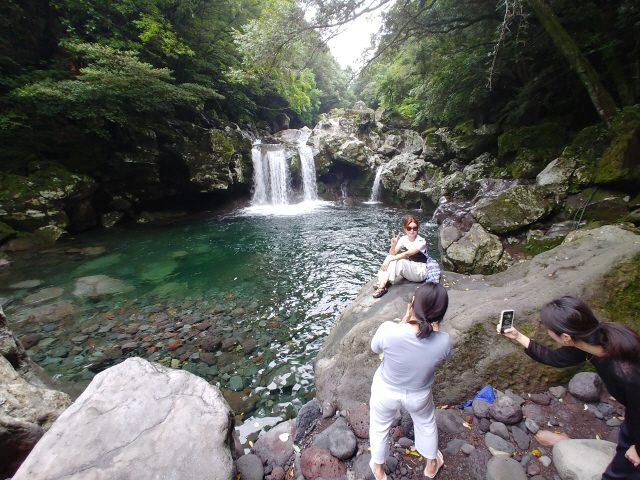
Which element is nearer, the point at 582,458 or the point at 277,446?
the point at 582,458

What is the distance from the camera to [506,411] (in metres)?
2.58

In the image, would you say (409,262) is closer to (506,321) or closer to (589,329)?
(506,321)

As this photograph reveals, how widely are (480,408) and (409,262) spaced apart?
2.43 m

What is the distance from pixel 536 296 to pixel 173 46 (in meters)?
19.3

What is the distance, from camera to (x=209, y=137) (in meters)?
16.4

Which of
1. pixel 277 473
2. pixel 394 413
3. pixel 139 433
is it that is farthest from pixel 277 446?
pixel 394 413

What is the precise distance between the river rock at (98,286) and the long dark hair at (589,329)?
945 cm

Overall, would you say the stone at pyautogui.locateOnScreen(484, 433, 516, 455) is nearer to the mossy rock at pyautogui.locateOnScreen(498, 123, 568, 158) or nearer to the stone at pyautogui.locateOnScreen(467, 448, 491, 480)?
the stone at pyautogui.locateOnScreen(467, 448, 491, 480)

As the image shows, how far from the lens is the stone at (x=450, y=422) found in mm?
2590

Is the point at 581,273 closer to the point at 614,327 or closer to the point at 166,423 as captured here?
the point at 614,327

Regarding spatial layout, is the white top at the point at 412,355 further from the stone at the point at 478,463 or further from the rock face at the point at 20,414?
the rock face at the point at 20,414

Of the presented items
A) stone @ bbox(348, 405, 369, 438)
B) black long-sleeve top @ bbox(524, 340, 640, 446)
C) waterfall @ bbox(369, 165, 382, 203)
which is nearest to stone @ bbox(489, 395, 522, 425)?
black long-sleeve top @ bbox(524, 340, 640, 446)

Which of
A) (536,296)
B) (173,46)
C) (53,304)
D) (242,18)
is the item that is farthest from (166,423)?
(242,18)

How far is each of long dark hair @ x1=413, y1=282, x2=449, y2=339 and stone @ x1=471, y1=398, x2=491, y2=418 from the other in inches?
55.9
